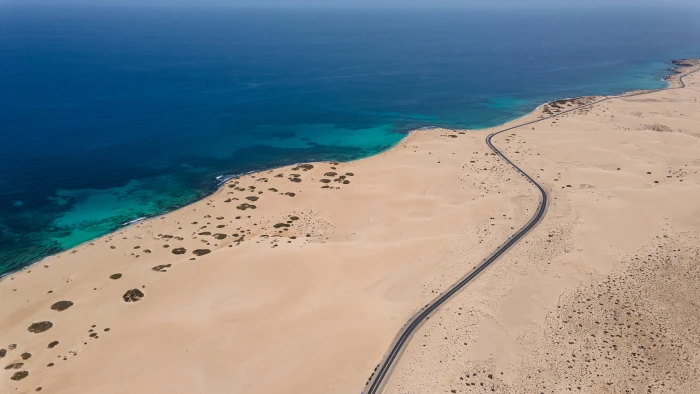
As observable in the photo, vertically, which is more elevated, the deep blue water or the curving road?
the deep blue water

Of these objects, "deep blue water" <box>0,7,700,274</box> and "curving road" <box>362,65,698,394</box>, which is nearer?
"curving road" <box>362,65,698,394</box>

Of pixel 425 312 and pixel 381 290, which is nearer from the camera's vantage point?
pixel 425 312

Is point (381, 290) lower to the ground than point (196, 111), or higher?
lower

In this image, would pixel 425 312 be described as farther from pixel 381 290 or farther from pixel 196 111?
pixel 196 111

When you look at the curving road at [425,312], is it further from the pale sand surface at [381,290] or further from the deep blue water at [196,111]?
the deep blue water at [196,111]

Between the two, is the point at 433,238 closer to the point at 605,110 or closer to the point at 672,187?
the point at 672,187

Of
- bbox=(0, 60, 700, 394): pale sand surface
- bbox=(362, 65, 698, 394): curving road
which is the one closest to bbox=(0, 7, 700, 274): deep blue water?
bbox=(0, 60, 700, 394): pale sand surface

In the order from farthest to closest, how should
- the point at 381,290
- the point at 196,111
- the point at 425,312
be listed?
1. the point at 196,111
2. the point at 381,290
3. the point at 425,312

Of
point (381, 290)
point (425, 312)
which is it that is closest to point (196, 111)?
point (381, 290)

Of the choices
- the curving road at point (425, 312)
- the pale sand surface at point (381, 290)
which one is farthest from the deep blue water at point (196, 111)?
the curving road at point (425, 312)

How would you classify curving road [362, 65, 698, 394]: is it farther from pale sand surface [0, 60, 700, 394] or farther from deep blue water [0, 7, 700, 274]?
deep blue water [0, 7, 700, 274]
